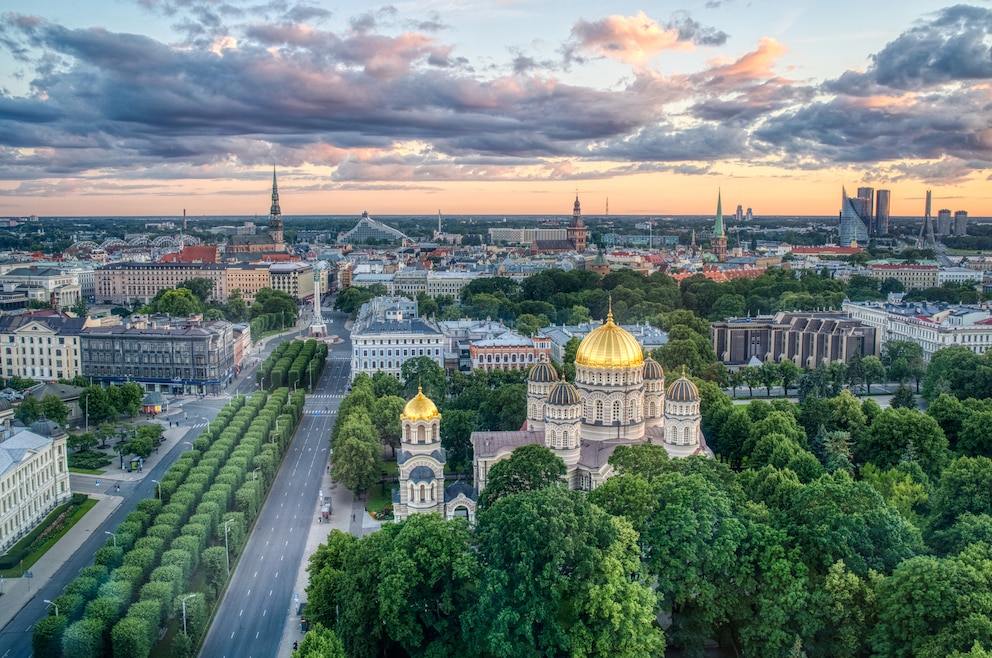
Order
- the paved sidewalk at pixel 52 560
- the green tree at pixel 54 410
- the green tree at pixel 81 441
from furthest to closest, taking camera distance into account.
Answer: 1. the green tree at pixel 54 410
2. the green tree at pixel 81 441
3. the paved sidewalk at pixel 52 560

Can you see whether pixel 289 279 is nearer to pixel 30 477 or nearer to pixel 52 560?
pixel 30 477

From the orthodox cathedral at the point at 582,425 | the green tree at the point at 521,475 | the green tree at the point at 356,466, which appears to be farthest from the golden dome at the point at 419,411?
the green tree at the point at 356,466

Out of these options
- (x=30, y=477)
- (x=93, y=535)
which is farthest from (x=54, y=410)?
(x=93, y=535)

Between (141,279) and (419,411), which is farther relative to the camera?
(141,279)

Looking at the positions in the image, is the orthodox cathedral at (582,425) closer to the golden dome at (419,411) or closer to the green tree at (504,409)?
the golden dome at (419,411)

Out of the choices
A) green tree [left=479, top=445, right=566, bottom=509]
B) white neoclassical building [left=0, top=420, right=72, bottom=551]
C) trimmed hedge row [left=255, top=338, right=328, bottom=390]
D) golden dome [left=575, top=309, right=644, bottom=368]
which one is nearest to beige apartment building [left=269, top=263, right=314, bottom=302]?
trimmed hedge row [left=255, top=338, right=328, bottom=390]

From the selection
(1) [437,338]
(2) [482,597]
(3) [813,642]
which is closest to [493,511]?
(2) [482,597]
